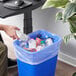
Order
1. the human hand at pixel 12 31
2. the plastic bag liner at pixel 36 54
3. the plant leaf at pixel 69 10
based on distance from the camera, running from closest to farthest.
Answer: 1. the plant leaf at pixel 69 10
2. the plastic bag liner at pixel 36 54
3. the human hand at pixel 12 31

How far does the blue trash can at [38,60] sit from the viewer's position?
4.39 feet

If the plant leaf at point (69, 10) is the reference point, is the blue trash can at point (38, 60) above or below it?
below

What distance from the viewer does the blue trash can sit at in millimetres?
1337

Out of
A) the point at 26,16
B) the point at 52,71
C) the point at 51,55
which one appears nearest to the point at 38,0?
the point at 26,16

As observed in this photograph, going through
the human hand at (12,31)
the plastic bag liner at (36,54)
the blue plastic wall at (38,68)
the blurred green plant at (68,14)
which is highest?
the blurred green plant at (68,14)

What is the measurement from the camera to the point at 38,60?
1.35 m

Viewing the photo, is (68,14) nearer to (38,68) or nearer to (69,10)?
(69,10)

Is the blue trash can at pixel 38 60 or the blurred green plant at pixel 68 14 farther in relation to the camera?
the blue trash can at pixel 38 60

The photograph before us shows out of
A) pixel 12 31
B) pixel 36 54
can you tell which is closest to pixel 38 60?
pixel 36 54

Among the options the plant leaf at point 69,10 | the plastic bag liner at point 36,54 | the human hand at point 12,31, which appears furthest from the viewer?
the human hand at point 12,31

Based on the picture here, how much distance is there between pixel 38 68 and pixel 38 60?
0.28 ft

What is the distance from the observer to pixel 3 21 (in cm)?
241

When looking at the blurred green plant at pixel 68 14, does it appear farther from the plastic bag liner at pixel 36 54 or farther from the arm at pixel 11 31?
the arm at pixel 11 31

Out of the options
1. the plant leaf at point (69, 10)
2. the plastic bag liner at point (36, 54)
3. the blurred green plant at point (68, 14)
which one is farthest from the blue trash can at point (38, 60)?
the plant leaf at point (69, 10)
